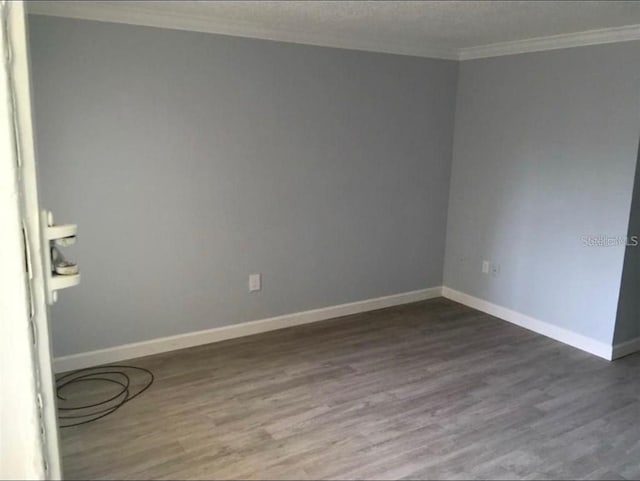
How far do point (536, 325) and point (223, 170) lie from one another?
2514 millimetres

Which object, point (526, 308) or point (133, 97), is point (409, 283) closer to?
point (526, 308)

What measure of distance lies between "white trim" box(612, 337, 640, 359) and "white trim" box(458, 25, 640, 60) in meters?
1.92

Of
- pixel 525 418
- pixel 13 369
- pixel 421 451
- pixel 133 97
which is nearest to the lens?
pixel 13 369

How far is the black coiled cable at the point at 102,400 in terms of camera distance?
2.75m

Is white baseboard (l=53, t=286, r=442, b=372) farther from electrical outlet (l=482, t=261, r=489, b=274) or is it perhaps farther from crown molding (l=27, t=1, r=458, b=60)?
crown molding (l=27, t=1, r=458, b=60)

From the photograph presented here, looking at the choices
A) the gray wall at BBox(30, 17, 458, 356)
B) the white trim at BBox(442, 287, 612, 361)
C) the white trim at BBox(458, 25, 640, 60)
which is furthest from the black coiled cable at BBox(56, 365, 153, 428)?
the white trim at BBox(458, 25, 640, 60)

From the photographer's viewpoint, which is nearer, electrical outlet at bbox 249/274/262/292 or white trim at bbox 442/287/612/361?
white trim at bbox 442/287/612/361

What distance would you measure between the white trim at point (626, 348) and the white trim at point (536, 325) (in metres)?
0.05

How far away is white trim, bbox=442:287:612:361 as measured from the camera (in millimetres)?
3570


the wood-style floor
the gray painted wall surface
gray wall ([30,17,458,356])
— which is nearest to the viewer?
the wood-style floor

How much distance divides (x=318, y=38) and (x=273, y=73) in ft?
1.30

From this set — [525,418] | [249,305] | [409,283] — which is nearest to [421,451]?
[525,418]

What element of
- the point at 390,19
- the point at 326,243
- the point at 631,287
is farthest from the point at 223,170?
the point at 631,287

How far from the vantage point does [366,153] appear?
4.03m
